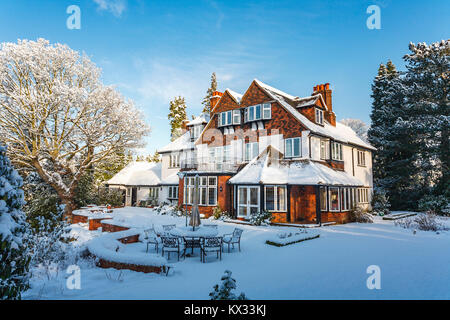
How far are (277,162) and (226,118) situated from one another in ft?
21.9

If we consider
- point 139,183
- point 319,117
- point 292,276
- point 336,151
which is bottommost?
point 292,276

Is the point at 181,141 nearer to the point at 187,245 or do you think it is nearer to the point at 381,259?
the point at 187,245

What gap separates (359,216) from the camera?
20375 millimetres

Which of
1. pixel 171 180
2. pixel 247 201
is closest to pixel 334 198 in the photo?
pixel 247 201

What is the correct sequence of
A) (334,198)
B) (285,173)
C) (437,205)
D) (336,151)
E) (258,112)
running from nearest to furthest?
1. (285,173)
2. (334,198)
3. (258,112)
4. (336,151)
5. (437,205)

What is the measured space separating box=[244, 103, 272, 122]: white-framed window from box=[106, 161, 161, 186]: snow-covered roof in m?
14.6

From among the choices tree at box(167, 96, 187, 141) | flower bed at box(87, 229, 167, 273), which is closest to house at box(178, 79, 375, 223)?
flower bed at box(87, 229, 167, 273)

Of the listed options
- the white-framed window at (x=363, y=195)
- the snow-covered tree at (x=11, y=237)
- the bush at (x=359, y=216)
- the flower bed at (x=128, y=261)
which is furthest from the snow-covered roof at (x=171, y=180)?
the snow-covered tree at (x=11, y=237)

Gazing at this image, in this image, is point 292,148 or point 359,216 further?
point 292,148

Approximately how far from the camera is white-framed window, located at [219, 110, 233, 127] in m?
23.8

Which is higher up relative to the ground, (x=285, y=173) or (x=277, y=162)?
(x=277, y=162)

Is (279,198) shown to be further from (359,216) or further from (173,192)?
(173,192)

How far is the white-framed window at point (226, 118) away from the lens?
23817 millimetres

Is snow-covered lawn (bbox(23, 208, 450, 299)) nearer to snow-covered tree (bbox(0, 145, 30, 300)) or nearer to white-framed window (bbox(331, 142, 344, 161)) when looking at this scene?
snow-covered tree (bbox(0, 145, 30, 300))
